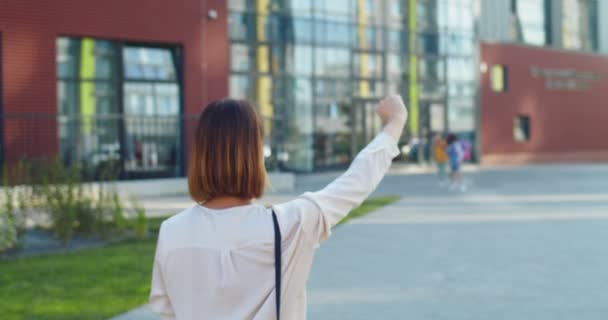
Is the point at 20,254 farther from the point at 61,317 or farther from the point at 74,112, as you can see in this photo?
the point at 74,112

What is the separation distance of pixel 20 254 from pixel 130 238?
1703mm

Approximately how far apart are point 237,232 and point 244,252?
0.06 m

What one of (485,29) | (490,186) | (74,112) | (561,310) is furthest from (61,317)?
(485,29)

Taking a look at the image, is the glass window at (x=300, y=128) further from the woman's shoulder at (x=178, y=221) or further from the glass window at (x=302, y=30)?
the woman's shoulder at (x=178, y=221)

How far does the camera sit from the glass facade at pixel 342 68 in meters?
27.4

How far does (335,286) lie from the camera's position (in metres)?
8.30

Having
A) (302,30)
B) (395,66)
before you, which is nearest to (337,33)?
(302,30)

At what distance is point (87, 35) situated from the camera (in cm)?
2058

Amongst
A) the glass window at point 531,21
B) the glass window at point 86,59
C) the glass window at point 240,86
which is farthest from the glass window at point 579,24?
the glass window at point 86,59

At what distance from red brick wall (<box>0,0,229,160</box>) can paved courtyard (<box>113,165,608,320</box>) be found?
7824 mm

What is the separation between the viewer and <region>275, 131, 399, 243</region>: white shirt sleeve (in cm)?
233

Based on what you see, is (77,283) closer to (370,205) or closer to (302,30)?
(370,205)

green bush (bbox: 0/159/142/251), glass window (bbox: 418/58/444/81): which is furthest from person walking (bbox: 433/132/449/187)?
green bush (bbox: 0/159/142/251)

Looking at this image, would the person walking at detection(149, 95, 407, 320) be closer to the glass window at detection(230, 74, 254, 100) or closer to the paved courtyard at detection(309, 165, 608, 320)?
the paved courtyard at detection(309, 165, 608, 320)
